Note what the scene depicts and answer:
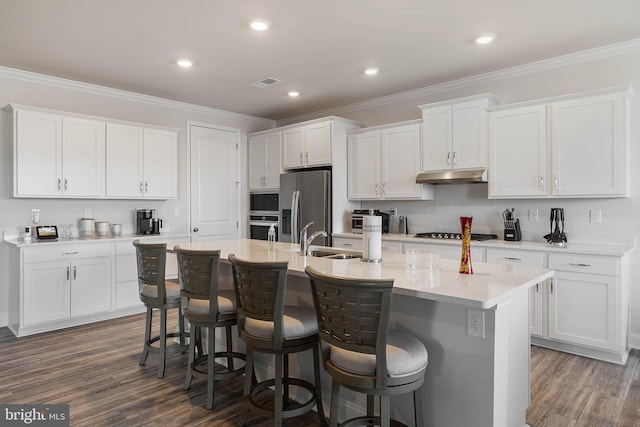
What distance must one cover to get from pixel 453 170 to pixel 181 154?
3.63 meters

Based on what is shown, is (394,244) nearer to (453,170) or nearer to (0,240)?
(453,170)

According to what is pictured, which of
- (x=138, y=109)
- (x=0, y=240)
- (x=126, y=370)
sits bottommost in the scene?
(x=126, y=370)

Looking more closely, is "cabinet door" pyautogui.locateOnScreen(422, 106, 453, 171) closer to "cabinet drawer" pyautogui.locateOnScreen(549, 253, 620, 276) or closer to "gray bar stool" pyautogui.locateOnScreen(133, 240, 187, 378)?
"cabinet drawer" pyautogui.locateOnScreen(549, 253, 620, 276)

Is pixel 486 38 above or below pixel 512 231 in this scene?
above

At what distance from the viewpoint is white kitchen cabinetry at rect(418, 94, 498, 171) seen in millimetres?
4121

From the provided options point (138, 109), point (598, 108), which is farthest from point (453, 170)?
point (138, 109)

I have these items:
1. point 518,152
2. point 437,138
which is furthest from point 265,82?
point 518,152

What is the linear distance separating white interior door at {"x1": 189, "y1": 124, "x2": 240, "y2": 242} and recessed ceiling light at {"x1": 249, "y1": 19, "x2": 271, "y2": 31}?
283 cm

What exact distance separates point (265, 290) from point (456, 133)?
3.09 metres

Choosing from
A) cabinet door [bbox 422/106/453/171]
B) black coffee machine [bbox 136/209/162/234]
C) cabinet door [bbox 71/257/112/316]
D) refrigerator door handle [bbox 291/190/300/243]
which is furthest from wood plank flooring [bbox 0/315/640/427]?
refrigerator door handle [bbox 291/190/300/243]

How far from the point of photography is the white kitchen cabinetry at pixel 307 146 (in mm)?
5230

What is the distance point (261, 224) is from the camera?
615cm

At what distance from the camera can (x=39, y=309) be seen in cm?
400

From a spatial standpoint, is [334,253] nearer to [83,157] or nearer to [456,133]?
[456,133]
